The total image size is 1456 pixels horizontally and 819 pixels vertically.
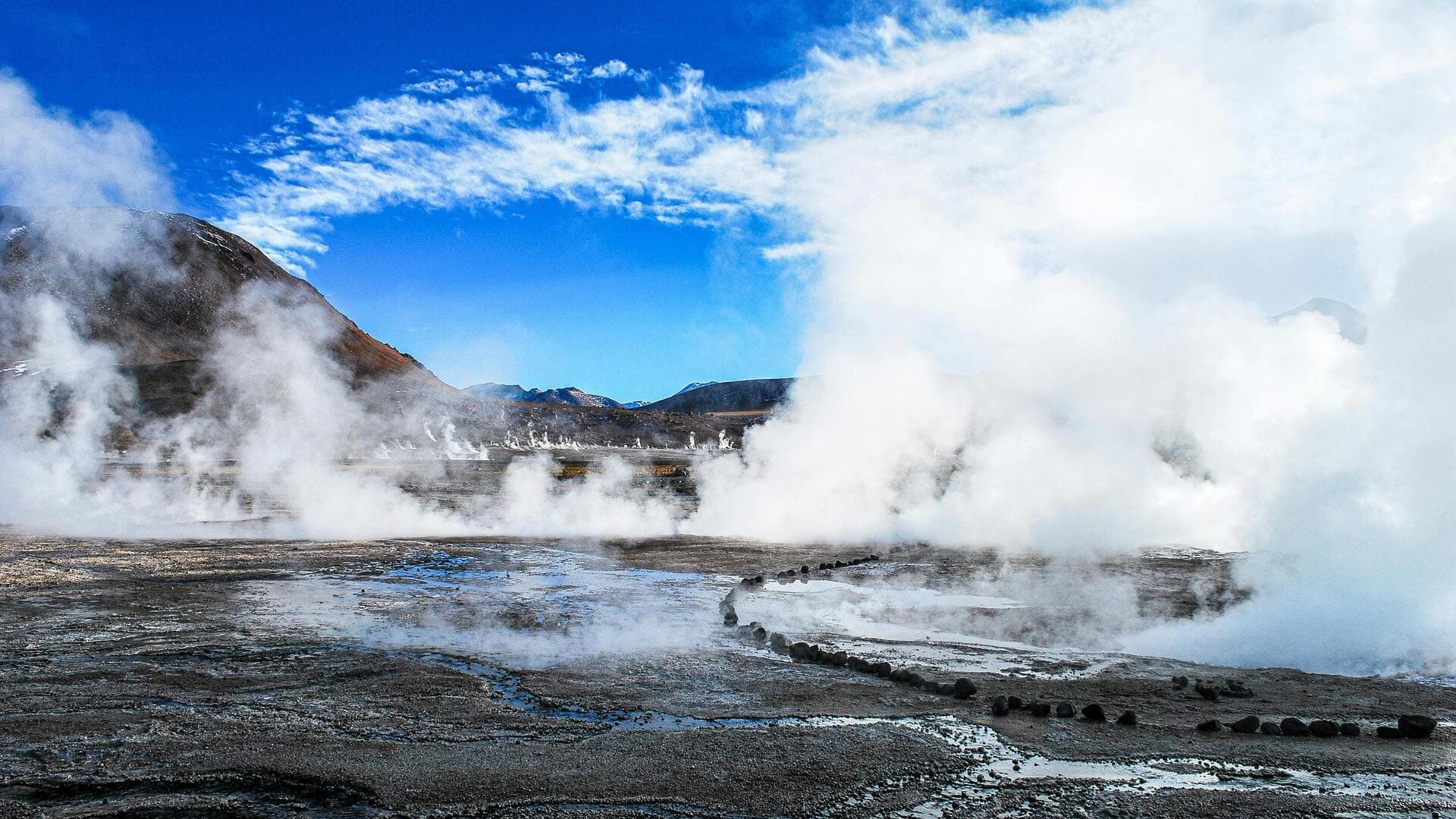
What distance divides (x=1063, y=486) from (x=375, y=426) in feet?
295

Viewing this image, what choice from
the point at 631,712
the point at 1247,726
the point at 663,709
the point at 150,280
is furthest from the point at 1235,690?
the point at 150,280

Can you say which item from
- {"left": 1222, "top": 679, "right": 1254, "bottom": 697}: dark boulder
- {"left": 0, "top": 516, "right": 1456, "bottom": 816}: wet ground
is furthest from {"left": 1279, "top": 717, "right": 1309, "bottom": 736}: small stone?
{"left": 1222, "top": 679, "right": 1254, "bottom": 697}: dark boulder

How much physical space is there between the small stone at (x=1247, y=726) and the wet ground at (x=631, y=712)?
10cm

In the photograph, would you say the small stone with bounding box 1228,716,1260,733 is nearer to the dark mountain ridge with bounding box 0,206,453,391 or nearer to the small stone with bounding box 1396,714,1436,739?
the small stone with bounding box 1396,714,1436,739

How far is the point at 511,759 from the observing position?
702 centimetres

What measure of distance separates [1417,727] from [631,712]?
23.4 ft

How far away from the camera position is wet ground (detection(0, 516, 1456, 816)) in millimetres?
6379

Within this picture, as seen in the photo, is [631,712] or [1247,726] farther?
[631,712]

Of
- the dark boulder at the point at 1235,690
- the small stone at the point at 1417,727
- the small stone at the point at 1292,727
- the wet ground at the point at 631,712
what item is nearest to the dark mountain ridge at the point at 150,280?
the wet ground at the point at 631,712

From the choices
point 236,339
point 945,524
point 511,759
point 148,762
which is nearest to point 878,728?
point 511,759

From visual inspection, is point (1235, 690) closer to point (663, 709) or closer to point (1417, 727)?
point (1417, 727)

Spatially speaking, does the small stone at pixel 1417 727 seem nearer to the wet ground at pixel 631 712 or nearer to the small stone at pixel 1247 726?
the wet ground at pixel 631 712

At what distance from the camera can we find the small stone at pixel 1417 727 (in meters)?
7.93

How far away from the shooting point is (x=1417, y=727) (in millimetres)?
7938
